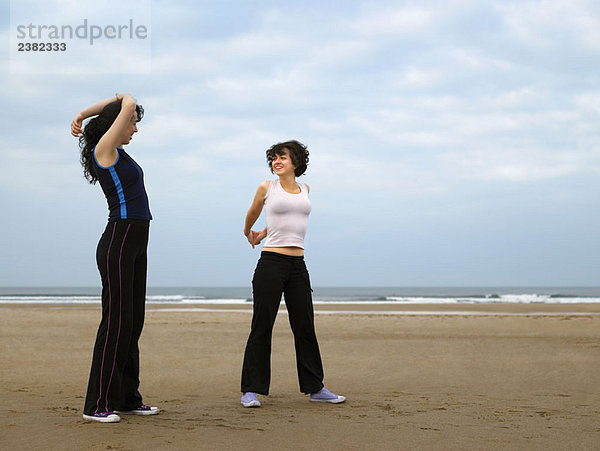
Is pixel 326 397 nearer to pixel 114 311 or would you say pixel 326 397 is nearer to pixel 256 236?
pixel 256 236

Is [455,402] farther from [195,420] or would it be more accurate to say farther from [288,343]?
[288,343]

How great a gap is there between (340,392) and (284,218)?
5.54ft

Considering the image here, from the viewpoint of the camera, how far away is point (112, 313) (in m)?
3.95

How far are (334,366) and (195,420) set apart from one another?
11.2 ft

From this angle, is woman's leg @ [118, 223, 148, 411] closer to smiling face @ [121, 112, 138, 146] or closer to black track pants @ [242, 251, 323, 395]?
smiling face @ [121, 112, 138, 146]

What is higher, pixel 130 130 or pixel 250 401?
pixel 130 130

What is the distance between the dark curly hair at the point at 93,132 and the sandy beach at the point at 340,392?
1.63 meters

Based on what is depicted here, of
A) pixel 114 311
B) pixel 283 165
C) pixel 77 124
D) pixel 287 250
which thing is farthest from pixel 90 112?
pixel 287 250

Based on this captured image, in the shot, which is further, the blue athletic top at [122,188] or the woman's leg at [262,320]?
the woman's leg at [262,320]

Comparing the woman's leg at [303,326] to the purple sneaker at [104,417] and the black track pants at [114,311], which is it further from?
the purple sneaker at [104,417]

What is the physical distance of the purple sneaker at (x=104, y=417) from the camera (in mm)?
3832

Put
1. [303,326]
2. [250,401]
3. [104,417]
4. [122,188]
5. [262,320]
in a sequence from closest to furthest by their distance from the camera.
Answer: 1. [104,417]
2. [122,188]
3. [250,401]
4. [262,320]
5. [303,326]

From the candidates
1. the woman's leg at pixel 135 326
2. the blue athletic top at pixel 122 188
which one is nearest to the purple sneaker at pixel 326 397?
the woman's leg at pixel 135 326

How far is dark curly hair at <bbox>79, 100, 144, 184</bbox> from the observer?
4.12 meters
